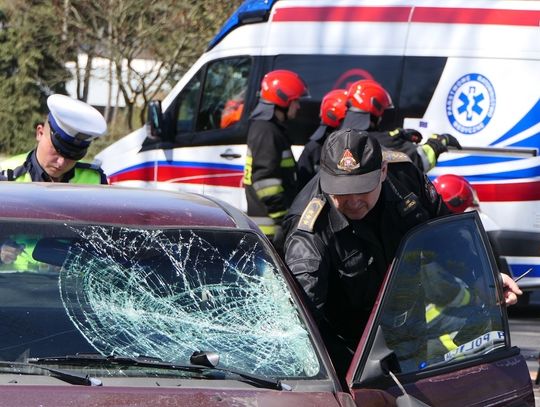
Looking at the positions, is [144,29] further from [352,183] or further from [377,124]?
[352,183]

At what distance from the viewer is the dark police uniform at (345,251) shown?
12.8 ft

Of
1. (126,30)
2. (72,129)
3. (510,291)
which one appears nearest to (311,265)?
(510,291)

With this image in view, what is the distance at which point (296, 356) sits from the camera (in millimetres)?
3324

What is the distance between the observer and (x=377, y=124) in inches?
326

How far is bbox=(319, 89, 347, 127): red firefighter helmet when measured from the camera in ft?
28.7

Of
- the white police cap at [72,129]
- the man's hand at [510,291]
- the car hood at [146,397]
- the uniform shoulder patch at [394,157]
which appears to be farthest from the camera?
the white police cap at [72,129]

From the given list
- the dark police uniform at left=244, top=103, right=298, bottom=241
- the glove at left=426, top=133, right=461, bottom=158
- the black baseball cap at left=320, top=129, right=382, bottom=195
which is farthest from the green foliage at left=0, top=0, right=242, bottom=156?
the black baseball cap at left=320, top=129, right=382, bottom=195

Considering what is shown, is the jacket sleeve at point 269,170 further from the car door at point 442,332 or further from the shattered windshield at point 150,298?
the shattered windshield at point 150,298

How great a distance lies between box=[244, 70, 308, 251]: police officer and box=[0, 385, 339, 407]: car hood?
492 centimetres

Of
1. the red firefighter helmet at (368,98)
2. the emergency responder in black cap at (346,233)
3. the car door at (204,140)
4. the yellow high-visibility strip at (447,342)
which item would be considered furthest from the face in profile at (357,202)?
the car door at (204,140)

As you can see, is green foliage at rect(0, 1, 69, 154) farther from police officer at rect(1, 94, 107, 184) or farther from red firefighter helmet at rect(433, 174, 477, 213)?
police officer at rect(1, 94, 107, 184)

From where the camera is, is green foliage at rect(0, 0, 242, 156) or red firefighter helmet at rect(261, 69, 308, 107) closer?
red firefighter helmet at rect(261, 69, 308, 107)

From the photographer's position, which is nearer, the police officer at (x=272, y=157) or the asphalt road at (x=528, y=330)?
the asphalt road at (x=528, y=330)

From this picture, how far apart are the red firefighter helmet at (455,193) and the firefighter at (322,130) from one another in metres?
0.98
